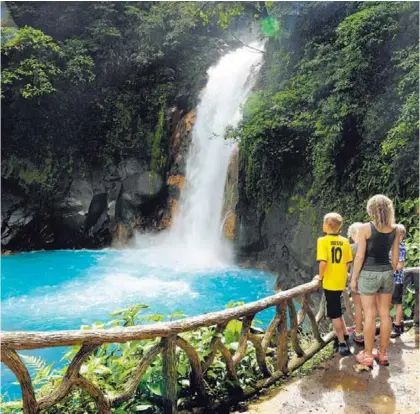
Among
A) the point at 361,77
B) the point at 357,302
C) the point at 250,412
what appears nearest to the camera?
the point at 250,412

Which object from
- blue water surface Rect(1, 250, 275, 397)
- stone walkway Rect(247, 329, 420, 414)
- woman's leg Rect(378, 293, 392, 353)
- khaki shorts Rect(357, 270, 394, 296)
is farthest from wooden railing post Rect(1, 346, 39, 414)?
blue water surface Rect(1, 250, 275, 397)

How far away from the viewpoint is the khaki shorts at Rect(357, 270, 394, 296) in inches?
154

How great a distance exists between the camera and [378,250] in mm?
3889

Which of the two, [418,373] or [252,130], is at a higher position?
[252,130]

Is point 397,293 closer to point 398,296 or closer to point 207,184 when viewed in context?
point 398,296

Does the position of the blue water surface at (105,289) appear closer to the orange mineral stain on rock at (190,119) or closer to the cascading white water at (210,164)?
the cascading white water at (210,164)

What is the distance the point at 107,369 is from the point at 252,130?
27.7 feet

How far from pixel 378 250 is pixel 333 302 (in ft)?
2.48

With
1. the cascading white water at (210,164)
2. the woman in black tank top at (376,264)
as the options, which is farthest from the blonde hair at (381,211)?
the cascading white water at (210,164)

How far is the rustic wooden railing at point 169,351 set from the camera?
8.73 feet

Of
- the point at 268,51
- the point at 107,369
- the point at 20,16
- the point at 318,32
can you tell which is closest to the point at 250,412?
the point at 107,369

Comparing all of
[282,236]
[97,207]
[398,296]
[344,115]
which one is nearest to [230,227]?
[282,236]

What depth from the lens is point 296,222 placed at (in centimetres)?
1067

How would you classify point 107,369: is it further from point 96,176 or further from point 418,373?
point 96,176
